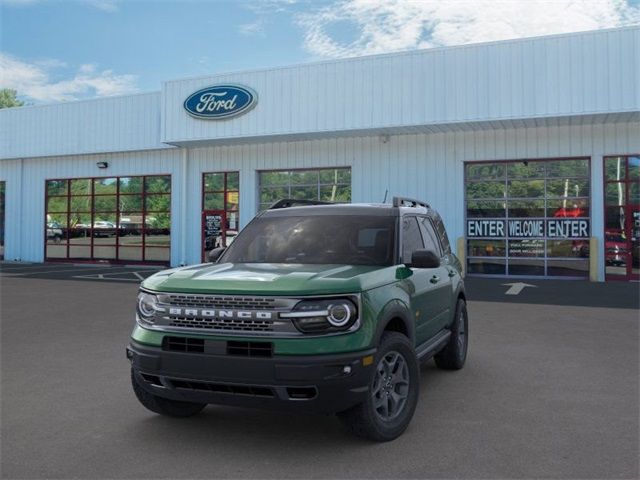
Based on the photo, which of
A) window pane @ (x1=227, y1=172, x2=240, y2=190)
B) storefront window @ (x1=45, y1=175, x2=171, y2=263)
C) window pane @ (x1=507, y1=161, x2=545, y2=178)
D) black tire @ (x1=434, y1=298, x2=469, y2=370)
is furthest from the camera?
storefront window @ (x1=45, y1=175, x2=171, y2=263)

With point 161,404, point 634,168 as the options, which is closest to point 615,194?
point 634,168

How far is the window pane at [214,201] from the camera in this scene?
22375mm

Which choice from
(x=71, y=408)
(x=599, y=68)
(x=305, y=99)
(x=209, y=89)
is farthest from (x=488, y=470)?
(x=209, y=89)

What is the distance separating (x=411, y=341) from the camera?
477 centimetres

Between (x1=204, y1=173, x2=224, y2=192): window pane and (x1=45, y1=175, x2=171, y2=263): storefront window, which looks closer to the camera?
(x1=204, y1=173, x2=224, y2=192): window pane

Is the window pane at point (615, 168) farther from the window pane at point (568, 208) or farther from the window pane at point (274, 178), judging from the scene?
the window pane at point (274, 178)

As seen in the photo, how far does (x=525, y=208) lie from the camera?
1853 cm

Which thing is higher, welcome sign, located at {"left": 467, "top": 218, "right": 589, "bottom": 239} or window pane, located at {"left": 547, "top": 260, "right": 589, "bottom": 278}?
welcome sign, located at {"left": 467, "top": 218, "right": 589, "bottom": 239}

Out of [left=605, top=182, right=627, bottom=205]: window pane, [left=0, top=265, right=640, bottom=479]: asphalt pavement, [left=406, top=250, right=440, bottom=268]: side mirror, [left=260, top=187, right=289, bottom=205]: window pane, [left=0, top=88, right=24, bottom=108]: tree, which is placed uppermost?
[left=0, top=88, right=24, bottom=108]: tree

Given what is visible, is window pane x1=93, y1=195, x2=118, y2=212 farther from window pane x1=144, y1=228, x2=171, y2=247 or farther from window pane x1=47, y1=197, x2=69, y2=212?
window pane x1=144, y1=228, x2=171, y2=247

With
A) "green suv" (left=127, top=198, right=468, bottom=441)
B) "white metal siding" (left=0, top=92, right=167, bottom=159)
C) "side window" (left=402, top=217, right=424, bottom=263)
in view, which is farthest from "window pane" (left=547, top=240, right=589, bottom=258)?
"white metal siding" (left=0, top=92, right=167, bottom=159)

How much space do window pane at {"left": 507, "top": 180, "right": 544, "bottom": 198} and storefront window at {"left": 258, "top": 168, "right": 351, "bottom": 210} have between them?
5.32m

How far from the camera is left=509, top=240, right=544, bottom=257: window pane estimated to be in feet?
60.1

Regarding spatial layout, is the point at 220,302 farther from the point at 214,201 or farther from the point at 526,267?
the point at 214,201
